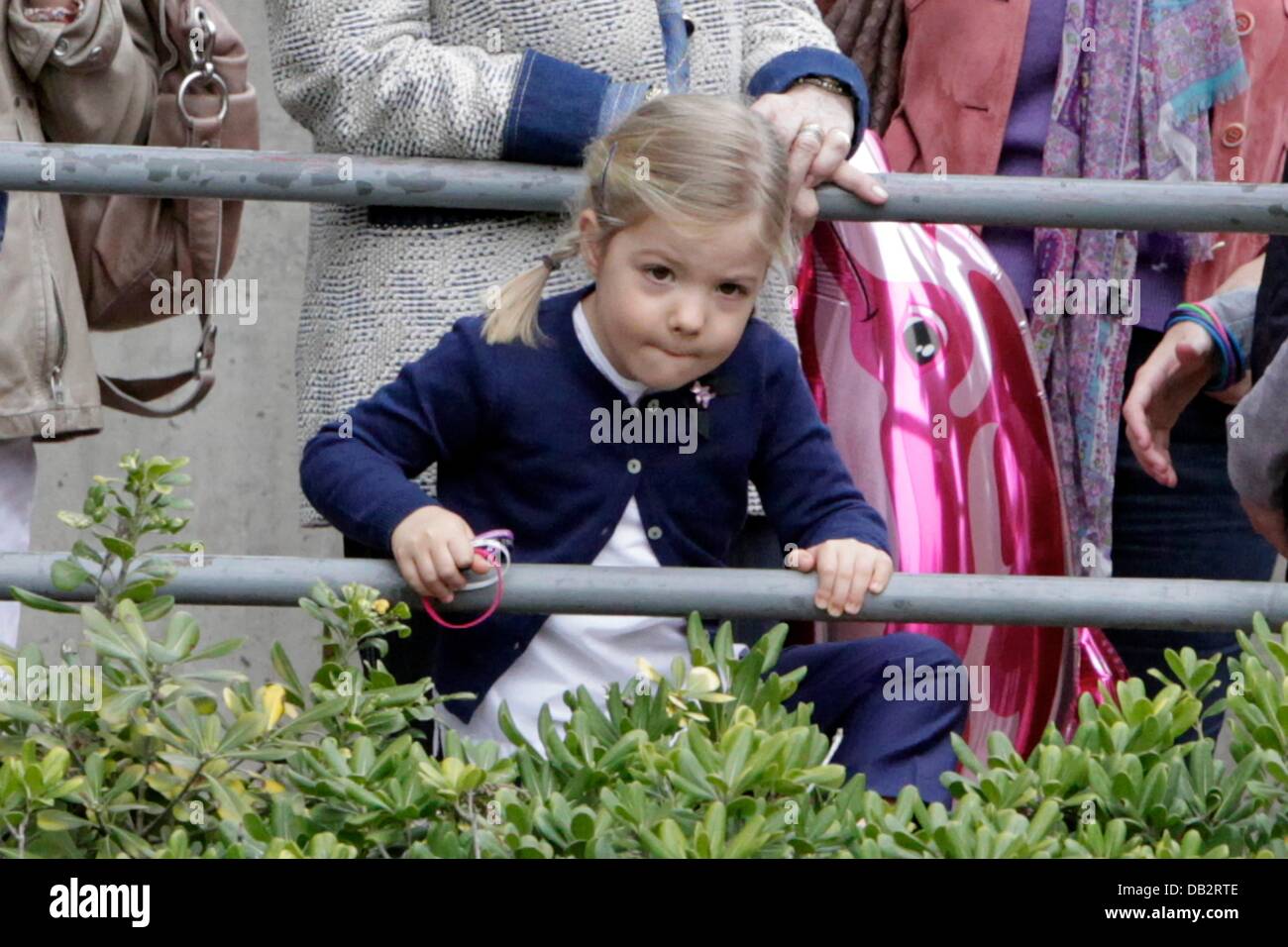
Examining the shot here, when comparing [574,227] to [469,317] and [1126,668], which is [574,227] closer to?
[469,317]

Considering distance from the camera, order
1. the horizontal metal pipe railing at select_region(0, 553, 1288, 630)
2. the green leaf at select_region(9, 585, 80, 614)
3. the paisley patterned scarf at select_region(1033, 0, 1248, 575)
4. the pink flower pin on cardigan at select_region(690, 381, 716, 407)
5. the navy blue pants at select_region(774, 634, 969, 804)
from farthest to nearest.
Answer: the paisley patterned scarf at select_region(1033, 0, 1248, 575) < the pink flower pin on cardigan at select_region(690, 381, 716, 407) < the navy blue pants at select_region(774, 634, 969, 804) < the horizontal metal pipe railing at select_region(0, 553, 1288, 630) < the green leaf at select_region(9, 585, 80, 614)

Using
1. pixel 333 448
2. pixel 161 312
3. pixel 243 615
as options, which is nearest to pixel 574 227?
pixel 333 448

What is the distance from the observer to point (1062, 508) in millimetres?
2969

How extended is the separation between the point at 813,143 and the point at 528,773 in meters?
1.07

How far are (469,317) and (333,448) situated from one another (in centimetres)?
24

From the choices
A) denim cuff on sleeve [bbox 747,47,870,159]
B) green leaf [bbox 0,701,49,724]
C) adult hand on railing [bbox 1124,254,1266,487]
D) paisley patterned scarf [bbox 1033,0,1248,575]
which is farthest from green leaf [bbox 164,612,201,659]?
paisley patterned scarf [bbox 1033,0,1248,575]

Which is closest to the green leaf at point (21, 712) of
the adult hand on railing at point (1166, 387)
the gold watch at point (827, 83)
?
the gold watch at point (827, 83)

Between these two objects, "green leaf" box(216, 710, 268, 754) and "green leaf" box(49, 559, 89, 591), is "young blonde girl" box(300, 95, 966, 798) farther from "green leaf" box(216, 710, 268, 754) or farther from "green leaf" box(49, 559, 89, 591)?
"green leaf" box(216, 710, 268, 754)

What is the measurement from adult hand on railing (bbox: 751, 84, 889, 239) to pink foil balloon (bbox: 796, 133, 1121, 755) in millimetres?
237

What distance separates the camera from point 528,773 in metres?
1.65

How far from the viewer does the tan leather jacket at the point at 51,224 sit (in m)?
2.60

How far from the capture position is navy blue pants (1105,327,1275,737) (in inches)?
130
